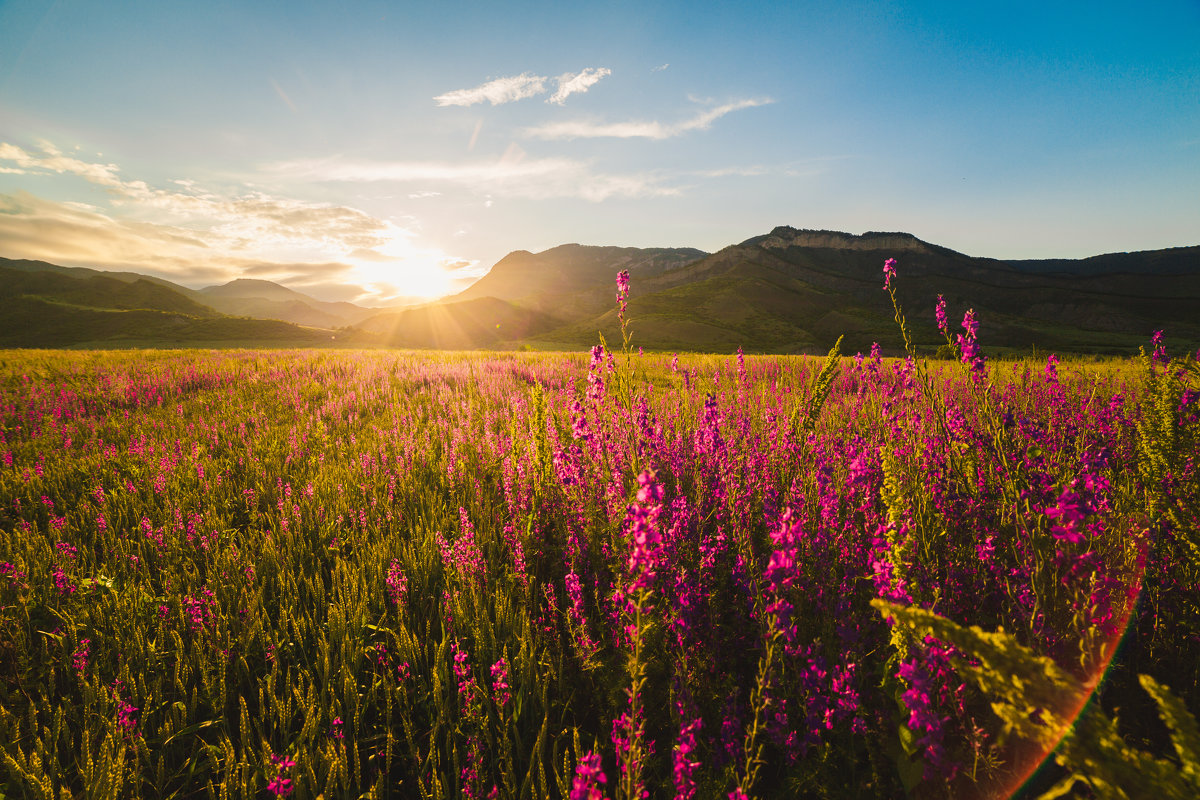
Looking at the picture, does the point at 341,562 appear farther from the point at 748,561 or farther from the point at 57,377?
the point at 57,377

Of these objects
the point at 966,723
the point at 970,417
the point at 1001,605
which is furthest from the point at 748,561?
A: the point at 970,417

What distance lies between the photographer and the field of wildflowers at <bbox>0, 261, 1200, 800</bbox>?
1.49 metres

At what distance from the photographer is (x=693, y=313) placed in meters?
77.7

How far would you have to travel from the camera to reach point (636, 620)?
1.20m

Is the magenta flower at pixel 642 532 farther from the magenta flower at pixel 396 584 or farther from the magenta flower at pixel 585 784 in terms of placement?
the magenta flower at pixel 396 584

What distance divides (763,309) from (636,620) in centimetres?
8976

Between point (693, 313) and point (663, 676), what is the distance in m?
78.8

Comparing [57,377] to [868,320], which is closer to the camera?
[57,377]

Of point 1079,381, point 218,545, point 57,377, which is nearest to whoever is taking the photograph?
point 218,545

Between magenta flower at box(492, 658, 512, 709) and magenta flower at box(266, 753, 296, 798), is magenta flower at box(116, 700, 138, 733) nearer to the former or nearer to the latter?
magenta flower at box(266, 753, 296, 798)

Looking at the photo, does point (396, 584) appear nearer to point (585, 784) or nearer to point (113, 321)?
point (585, 784)

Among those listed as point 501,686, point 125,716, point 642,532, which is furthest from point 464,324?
point 642,532

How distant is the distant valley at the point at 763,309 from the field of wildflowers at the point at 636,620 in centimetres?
4391

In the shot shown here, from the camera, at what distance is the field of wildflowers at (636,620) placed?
149cm
